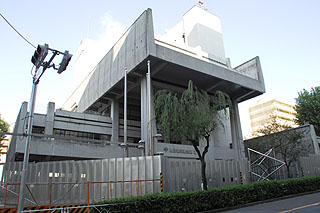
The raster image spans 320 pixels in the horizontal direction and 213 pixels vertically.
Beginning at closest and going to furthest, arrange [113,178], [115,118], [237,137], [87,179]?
[113,178] → [87,179] → [115,118] → [237,137]

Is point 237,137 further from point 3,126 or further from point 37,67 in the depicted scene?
point 3,126

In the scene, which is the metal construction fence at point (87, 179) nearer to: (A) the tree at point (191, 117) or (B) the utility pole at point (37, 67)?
(A) the tree at point (191, 117)

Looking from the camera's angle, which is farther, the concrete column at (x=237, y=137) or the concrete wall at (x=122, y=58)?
the concrete column at (x=237, y=137)

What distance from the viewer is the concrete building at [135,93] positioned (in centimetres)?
2750

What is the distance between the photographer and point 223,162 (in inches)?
731

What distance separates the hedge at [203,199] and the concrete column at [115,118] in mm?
23476

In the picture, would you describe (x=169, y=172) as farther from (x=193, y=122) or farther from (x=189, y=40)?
(x=189, y=40)

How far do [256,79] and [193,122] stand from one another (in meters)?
27.3

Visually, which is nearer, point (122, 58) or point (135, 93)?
point (122, 58)

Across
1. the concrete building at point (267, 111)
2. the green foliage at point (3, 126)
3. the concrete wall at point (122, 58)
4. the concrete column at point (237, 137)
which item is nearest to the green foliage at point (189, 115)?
the concrete wall at point (122, 58)

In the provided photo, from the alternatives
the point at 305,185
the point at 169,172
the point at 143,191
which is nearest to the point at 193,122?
the point at 169,172

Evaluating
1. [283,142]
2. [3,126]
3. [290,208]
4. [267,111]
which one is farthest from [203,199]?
[267,111]

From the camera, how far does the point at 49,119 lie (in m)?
31.5

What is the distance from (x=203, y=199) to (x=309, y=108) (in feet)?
112
